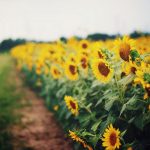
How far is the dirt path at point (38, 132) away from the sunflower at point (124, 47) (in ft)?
6.25

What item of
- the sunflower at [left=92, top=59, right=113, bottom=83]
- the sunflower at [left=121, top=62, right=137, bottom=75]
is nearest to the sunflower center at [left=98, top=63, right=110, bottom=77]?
the sunflower at [left=92, top=59, right=113, bottom=83]

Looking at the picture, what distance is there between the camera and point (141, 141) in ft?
8.03

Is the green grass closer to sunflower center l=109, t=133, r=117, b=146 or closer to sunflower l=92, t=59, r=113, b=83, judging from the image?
sunflower l=92, t=59, r=113, b=83

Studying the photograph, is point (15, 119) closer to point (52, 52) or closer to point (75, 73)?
point (52, 52)

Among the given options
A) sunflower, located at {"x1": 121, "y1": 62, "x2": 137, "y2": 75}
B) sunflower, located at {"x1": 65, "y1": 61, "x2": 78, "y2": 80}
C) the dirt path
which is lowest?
the dirt path

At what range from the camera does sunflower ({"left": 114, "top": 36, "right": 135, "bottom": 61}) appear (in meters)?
2.48

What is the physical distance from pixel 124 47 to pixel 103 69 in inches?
13.5

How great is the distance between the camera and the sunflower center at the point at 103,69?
2.76 m

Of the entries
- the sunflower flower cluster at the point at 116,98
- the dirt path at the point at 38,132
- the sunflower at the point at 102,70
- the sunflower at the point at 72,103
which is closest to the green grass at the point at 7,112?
the dirt path at the point at 38,132

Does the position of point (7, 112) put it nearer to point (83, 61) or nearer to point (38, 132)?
point (38, 132)

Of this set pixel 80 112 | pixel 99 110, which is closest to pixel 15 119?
pixel 80 112

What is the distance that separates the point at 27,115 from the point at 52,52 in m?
1.31

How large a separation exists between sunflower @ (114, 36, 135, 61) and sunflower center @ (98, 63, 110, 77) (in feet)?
0.78

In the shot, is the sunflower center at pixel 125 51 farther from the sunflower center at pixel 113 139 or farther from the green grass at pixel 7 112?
the green grass at pixel 7 112
